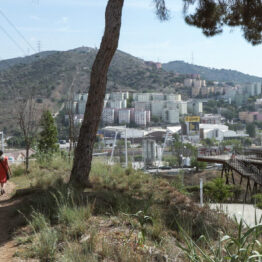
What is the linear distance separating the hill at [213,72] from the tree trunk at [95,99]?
157908 mm

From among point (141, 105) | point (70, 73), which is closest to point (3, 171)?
point (70, 73)

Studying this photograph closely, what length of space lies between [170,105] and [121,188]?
86821mm

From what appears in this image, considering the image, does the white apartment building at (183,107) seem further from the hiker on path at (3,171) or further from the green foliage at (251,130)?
the hiker on path at (3,171)

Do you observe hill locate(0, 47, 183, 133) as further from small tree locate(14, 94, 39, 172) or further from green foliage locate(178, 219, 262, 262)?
green foliage locate(178, 219, 262, 262)

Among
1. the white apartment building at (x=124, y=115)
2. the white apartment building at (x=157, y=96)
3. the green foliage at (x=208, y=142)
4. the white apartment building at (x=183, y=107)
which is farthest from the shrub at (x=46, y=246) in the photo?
the white apartment building at (x=183, y=107)

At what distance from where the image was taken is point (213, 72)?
17162 cm

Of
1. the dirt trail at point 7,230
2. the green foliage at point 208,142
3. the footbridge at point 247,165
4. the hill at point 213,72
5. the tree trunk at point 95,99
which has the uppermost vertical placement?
the hill at point 213,72

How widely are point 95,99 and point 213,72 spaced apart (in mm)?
173205

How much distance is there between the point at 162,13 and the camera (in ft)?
22.7

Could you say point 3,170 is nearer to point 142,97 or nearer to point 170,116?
point 142,97

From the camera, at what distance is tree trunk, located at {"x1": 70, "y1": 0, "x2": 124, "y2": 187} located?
5289mm

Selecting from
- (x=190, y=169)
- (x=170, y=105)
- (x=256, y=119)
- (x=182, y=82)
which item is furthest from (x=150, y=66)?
(x=190, y=169)

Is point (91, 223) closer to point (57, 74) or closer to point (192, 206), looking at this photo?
point (192, 206)

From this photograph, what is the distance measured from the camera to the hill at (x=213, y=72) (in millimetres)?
163125
